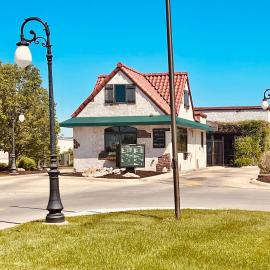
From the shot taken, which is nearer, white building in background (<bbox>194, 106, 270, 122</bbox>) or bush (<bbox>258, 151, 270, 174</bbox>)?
bush (<bbox>258, 151, 270, 174</bbox>)

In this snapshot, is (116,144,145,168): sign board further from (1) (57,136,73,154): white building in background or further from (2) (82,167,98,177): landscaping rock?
(1) (57,136,73,154): white building in background

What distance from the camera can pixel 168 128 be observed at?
29188 millimetres

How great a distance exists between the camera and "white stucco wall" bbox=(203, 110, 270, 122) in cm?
4275

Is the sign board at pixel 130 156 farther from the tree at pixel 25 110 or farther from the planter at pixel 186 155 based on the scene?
the tree at pixel 25 110

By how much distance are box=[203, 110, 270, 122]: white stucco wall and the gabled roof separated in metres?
10.9

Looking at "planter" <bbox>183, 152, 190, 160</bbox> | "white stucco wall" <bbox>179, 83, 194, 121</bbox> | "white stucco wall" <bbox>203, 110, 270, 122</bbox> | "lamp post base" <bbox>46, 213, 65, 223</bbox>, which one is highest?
"white stucco wall" <bbox>203, 110, 270, 122</bbox>

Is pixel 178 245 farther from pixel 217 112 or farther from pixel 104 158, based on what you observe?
pixel 217 112

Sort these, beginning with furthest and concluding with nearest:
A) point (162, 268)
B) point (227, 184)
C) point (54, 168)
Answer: point (227, 184), point (54, 168), point (162, 268)

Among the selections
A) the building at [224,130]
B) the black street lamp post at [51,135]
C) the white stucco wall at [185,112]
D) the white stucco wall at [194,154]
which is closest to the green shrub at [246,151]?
the building at [224,130]

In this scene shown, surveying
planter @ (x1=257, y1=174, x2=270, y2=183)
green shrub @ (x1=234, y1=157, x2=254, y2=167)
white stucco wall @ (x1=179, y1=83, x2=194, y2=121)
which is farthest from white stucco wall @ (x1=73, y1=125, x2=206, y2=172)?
planter @ (x1=257, y1=174, x2=270, y2=183)

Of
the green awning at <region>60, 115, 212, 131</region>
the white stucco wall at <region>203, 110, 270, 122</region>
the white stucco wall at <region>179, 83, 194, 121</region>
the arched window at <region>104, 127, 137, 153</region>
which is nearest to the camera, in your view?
the green awning at <region>60, 115, 212, 131</region>

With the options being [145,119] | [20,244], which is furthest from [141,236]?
[145,119]

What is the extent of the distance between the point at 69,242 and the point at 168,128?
20.7 m

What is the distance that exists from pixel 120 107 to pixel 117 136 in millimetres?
1864
